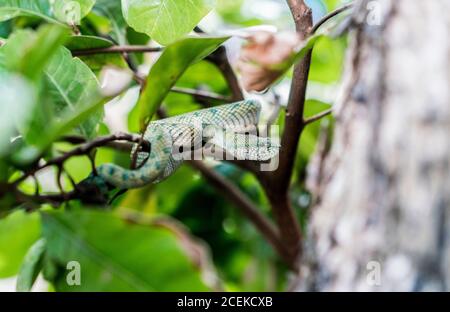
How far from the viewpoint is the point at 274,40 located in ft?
2.53

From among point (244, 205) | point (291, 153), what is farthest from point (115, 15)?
Result: point (244, 205)

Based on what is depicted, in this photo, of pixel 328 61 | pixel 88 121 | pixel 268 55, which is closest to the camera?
pixel 268 55

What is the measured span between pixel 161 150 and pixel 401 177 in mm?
312

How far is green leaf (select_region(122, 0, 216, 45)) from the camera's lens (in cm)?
89

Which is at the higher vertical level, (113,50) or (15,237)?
(113,50)

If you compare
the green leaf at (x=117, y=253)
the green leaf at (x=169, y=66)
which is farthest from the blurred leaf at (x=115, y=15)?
the green leaf at (x=117, y=253)

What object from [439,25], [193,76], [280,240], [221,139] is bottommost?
[280,240]

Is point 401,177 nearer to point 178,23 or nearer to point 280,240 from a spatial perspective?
point 178,23

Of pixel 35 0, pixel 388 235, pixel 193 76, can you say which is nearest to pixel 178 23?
pixel 35 0

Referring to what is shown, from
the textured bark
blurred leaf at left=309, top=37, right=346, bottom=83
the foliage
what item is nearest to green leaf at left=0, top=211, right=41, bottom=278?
the foliage

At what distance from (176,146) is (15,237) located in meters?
0.24

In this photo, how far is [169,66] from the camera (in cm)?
80

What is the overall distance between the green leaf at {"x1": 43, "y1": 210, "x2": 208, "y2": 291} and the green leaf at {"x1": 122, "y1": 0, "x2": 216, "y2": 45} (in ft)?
1.02

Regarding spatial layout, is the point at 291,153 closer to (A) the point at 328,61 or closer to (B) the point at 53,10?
(B) the point at 53,10
